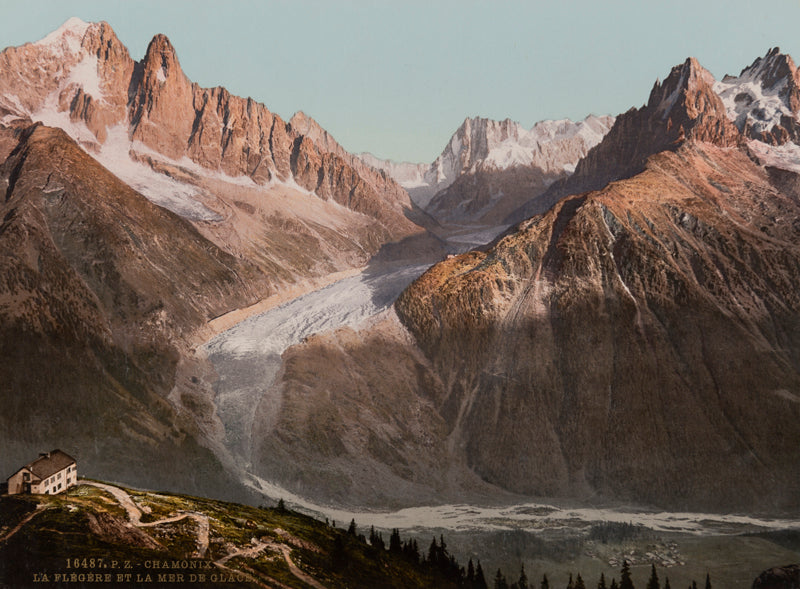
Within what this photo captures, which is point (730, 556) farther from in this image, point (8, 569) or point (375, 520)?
point (8, 569)

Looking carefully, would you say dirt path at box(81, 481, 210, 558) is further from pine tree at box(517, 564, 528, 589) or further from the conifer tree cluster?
pine tree at box(517, 564, 528, 589)

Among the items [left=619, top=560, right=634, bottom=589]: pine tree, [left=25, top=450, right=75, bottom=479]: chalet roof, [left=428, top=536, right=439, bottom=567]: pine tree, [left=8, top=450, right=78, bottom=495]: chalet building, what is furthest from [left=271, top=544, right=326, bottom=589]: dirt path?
[left=619, top=560, right=634, bottom=589]: pine tree

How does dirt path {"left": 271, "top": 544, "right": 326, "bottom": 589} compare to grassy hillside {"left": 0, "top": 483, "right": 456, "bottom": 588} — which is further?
dirt path {"left": 271, "top": 544, "right": 326, "bottom": 589}

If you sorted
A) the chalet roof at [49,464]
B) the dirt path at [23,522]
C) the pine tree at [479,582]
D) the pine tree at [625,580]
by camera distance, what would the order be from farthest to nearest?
the pine tree at [625,580] → the pine tree at [479,582] → the chalet roof at [49,464] → the dirt path at [23,522]

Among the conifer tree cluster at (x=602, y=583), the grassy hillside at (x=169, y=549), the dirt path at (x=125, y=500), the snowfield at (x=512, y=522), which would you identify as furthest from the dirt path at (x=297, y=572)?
the snowfield at (x=512, y=522)

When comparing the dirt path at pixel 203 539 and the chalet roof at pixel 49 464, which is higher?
the chalet roof at pixel 49 464

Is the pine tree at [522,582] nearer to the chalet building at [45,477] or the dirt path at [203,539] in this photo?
the dirt path at [203,539]

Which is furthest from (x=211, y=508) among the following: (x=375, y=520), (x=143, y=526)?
(x=375, y=520)
